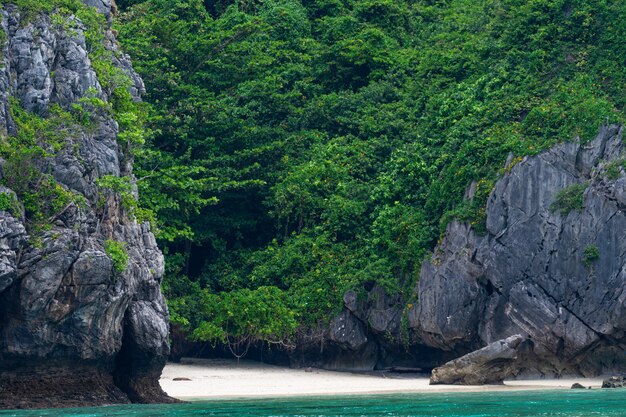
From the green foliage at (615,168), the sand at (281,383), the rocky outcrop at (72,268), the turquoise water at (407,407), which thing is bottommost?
the turquoise water at (407,407)

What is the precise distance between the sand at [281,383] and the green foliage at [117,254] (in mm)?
4450

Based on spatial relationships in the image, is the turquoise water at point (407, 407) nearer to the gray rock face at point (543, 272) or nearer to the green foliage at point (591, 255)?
the gray rock face at point (543, 272)

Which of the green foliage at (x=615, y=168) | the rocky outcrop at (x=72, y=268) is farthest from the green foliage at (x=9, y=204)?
the green foliage at (x=615, y=168)

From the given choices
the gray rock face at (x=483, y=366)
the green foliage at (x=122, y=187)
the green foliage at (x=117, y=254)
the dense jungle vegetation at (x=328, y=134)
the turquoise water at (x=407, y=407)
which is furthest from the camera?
the dense jungle vegetation at (x=328, y=134)

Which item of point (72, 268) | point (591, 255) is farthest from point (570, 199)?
point (72, 268)

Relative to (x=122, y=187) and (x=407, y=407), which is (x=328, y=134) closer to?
(x=122, y=187)

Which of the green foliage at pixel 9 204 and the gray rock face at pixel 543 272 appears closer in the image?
the green foliage at pixel 9 204

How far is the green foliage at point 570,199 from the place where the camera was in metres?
29.4

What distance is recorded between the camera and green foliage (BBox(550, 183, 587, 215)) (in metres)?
29.4

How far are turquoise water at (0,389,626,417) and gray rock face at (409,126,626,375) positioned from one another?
2601 millimetres

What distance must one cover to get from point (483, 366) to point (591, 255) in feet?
13.7

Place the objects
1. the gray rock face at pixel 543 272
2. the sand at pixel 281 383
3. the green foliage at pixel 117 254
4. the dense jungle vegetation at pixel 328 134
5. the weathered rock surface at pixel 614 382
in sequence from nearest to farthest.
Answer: the green foliage at pixel 117 254, the weathered rock surface at pixel 614 382, the sand at pixel 281 383, the gray rock face at pixel 543 272, the dense jungle vegetation at pixel 328 134

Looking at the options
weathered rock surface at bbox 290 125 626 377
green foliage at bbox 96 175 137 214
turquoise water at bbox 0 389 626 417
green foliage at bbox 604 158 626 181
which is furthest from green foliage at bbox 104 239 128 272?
green foliage at bbox 604 158 626 181

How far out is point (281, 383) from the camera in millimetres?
29750
